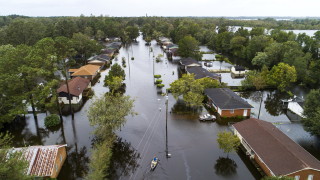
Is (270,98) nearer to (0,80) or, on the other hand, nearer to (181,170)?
(181,170)

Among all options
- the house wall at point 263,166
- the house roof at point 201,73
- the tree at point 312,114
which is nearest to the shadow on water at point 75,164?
the house wall at point 263,166

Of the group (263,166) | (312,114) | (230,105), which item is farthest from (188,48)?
(263,166)

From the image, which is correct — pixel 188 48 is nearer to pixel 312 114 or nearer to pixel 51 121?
pixel 312 114

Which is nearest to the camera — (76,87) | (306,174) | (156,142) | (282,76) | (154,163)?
(306,174)

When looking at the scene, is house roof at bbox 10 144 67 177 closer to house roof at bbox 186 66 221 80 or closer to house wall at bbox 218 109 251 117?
house wall at bbox 218 109 251 117

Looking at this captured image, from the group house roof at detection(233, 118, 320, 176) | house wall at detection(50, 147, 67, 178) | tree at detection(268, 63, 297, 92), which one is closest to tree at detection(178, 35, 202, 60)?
tree at detection(268, 63, 297, 92)

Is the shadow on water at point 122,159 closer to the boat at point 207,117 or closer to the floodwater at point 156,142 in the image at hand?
the floodwater at point 156,142

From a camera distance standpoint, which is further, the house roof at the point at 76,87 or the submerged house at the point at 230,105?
the house roof at the point at 76,87
